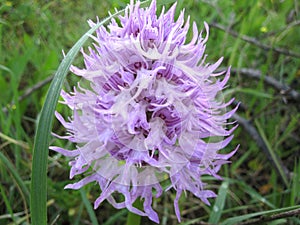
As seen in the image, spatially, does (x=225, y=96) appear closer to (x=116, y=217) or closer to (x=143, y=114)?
(x=116, y=217)

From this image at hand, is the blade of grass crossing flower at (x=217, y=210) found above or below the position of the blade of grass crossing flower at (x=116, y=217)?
above

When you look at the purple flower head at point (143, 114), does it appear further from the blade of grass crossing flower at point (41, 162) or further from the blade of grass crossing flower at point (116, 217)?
the blade of grass crossing flower at point (116, 217)

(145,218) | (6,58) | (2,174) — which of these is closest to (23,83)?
(6,58)

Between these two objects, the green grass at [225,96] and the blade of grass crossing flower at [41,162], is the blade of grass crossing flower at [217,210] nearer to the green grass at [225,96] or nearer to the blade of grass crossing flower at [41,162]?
the green grass at [225,96]

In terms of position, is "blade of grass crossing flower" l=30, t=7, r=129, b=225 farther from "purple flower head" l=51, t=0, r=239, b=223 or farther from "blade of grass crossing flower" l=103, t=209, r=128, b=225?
"blade of grass crossing flower" l=103, t=209, r=128, b=225

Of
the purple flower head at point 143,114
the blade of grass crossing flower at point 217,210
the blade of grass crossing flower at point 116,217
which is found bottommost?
the blade of grass crossing flower at point 116,217

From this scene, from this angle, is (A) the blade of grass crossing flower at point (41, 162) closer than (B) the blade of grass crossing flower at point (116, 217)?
Yes

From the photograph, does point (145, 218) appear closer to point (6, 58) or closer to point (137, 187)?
point (137, 187)

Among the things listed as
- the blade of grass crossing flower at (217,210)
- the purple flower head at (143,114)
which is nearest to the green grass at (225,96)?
the blade of grass crossing flower at (217,210)
